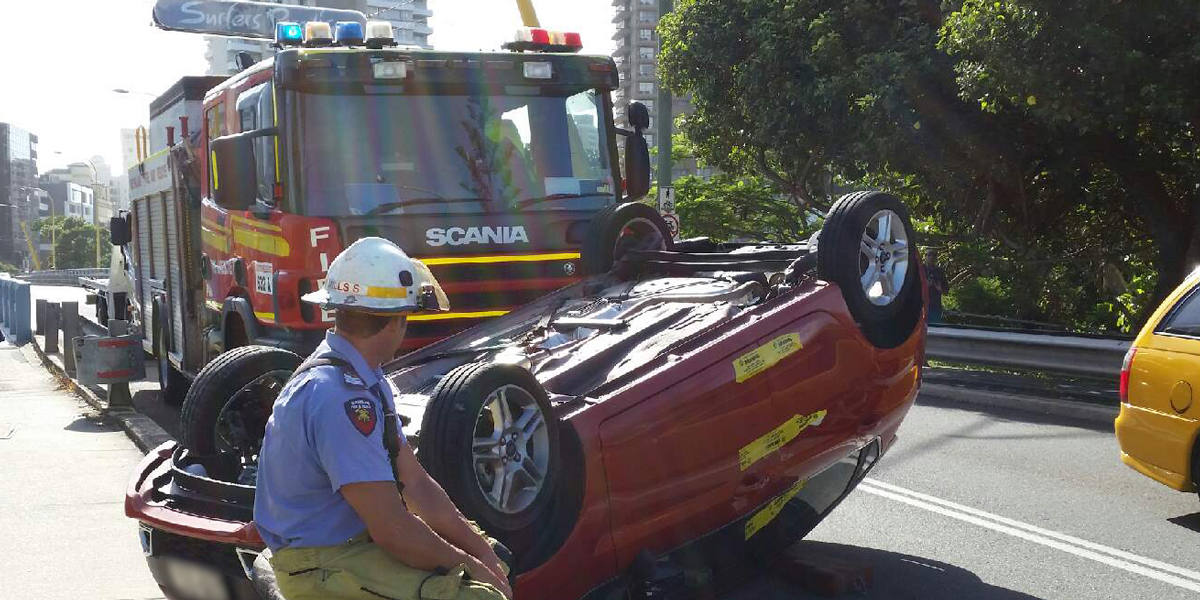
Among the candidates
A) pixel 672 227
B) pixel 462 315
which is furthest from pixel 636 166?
pixel 462 315

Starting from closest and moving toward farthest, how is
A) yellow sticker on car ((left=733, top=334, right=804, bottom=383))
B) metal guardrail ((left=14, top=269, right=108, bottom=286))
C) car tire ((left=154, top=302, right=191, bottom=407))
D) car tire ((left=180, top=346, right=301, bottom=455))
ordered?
car tire ((left=180, top=346, right=301, bottom=455))
yellow sticker on car ((left=733, top=334, right=804, bottom=383))
car tire ((left=154, top=302, right=191, bottom=407))
metal guardrail ((left=14, top=269, right=108, bottom=286))

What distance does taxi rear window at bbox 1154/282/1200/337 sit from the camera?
703 cm

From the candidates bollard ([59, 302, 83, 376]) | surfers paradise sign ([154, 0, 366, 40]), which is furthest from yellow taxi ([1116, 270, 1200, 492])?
surfers paradise sign ([154, 0, 366, 40])

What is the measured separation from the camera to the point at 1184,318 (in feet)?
23.3

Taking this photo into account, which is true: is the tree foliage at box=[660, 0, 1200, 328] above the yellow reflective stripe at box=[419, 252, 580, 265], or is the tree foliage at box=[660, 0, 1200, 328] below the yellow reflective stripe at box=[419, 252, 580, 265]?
above

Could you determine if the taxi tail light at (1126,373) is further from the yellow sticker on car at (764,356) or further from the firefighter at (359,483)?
the firefighter at (359,483)

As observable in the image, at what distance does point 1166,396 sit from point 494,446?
175 inches

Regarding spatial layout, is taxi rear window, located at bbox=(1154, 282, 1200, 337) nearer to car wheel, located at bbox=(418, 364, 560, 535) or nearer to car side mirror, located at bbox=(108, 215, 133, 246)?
car wheel, located at bbox=(418, 364, 560, 535)

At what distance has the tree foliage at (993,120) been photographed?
516 inches

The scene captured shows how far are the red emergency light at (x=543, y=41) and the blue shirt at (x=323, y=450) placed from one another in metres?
6.00

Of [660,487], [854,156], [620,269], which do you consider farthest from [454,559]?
[854,156]

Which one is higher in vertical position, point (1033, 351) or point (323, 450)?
point (323, 450)

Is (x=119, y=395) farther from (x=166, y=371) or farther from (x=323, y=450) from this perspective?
(x=323, y=450)

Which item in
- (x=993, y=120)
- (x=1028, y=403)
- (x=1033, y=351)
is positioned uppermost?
(x=993, y=120)
